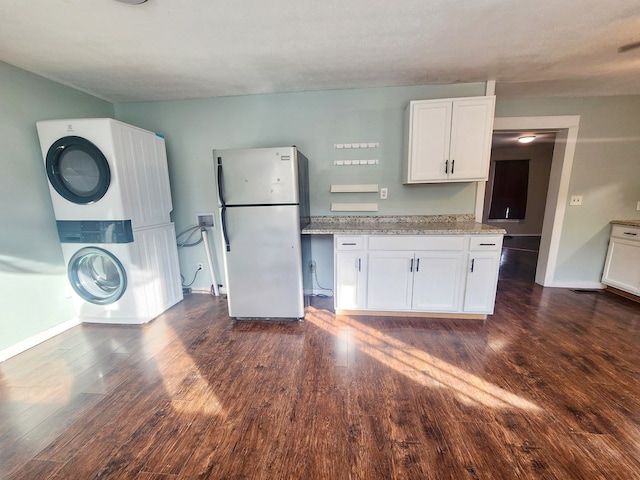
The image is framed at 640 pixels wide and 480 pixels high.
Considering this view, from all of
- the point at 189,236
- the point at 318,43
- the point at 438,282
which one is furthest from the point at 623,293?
the point at 189,236

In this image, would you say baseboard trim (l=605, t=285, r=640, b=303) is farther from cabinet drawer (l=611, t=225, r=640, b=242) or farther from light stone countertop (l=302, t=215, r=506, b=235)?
light stone countertop (l=302, t=215, r=506, b=235)

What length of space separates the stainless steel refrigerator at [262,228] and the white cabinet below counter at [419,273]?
0.47 metres

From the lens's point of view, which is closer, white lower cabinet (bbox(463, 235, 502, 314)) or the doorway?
white lower cabinet (bbox(463, 235, 502, 314))

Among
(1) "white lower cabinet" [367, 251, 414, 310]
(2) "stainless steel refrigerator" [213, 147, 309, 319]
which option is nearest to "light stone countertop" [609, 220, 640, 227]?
(1) "white lower cabinet" [367, 251, 414, 310]

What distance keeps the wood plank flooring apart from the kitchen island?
0.19 meters

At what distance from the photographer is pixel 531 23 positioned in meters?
1.65

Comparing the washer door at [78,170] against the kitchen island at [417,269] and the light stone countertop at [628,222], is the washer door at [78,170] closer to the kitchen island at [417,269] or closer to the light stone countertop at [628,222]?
the kitchen island at [417,269]

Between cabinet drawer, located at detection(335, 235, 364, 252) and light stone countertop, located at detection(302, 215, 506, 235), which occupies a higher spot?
light stone countertop, located at detection(302, 215, 506, 235)

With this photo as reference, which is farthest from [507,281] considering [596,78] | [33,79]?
[33,79]

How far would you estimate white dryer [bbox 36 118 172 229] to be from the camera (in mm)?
2113

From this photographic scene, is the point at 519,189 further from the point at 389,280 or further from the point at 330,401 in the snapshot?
the point at 330,401

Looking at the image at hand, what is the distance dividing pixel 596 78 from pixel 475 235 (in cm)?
199

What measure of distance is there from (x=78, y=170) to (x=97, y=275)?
39.9 inches

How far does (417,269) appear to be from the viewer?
239 cm
